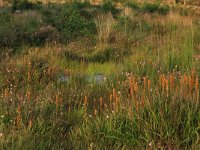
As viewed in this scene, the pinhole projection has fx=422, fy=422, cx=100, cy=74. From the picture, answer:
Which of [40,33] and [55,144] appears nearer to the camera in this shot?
[55,144]

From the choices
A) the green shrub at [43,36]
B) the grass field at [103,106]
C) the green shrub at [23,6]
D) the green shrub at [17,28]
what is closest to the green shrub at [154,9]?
the green shrub at [23,6]

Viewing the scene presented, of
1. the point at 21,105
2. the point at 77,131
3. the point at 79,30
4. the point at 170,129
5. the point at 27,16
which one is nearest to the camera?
the point at 170,129

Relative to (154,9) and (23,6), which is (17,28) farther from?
(154,9)

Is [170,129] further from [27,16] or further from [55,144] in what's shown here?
[27,16]

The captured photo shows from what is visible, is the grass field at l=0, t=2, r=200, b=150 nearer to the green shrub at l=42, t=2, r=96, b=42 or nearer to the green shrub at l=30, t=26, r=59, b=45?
the green shrub at l=30, t=26, r=59, b=45

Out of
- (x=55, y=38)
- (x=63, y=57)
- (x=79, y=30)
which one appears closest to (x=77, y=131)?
(x=63, y=57)

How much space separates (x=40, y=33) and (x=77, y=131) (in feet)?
29.3

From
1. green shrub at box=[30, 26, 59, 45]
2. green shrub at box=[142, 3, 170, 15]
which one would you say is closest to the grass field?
green shrub at box=[30, 26, 59, 45]

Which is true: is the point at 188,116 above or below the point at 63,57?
above

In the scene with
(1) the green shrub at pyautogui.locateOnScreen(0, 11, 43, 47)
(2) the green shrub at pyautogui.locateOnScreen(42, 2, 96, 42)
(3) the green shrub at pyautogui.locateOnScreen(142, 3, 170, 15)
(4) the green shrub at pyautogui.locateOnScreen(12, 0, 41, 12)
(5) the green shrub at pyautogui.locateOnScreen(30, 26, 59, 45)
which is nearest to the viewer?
(1) the green shrub at pyautogui.locateOnScreen(0, 11, 43, 47)

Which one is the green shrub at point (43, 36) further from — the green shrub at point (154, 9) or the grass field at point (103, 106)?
the green shrub at point (154, 9)

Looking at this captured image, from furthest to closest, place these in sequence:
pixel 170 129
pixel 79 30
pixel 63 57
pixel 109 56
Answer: pixel 79 30, pixel 109 56, pixel 63 57, pixel 170 129

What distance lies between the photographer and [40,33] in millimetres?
13062

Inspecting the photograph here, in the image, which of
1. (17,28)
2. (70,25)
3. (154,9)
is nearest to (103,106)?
(17,28)
